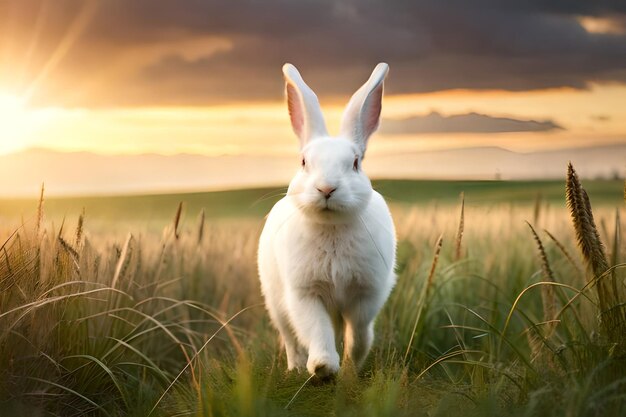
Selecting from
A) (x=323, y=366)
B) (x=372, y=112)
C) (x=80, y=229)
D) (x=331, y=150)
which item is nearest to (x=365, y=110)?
(x=372, y=112)

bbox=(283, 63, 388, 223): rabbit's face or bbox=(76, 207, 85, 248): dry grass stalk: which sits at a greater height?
bbox=(283, 63, 388, 223): rabbit's face

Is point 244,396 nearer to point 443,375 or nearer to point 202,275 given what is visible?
point 443,375

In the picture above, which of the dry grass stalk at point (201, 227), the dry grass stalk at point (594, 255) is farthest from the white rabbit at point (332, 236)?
the dry grass stalk at point (201, 227)

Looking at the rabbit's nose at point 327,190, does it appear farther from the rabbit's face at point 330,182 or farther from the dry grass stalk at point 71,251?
the dry grass stalk at point 71,251

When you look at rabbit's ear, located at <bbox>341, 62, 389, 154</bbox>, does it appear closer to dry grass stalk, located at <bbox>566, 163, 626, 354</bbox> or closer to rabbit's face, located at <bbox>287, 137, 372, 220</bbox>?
rabbit's face, located at <bbox>287, 137, 372, 220</bbox>

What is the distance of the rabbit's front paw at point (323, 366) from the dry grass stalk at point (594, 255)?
145cm

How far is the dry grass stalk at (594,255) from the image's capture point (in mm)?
3836

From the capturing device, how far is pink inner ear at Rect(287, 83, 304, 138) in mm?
5199

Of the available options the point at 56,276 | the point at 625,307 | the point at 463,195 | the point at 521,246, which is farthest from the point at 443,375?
the point at 521,246

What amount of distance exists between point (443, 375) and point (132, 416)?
1.95m

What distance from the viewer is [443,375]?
5270 millimetres

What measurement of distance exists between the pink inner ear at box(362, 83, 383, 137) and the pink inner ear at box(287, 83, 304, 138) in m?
0.40

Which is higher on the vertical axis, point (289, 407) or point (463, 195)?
point (463, 195)

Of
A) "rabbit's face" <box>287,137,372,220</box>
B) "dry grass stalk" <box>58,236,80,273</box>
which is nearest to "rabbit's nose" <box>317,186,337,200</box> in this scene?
"rabbit's face" <box>287,137,372,220</box>
